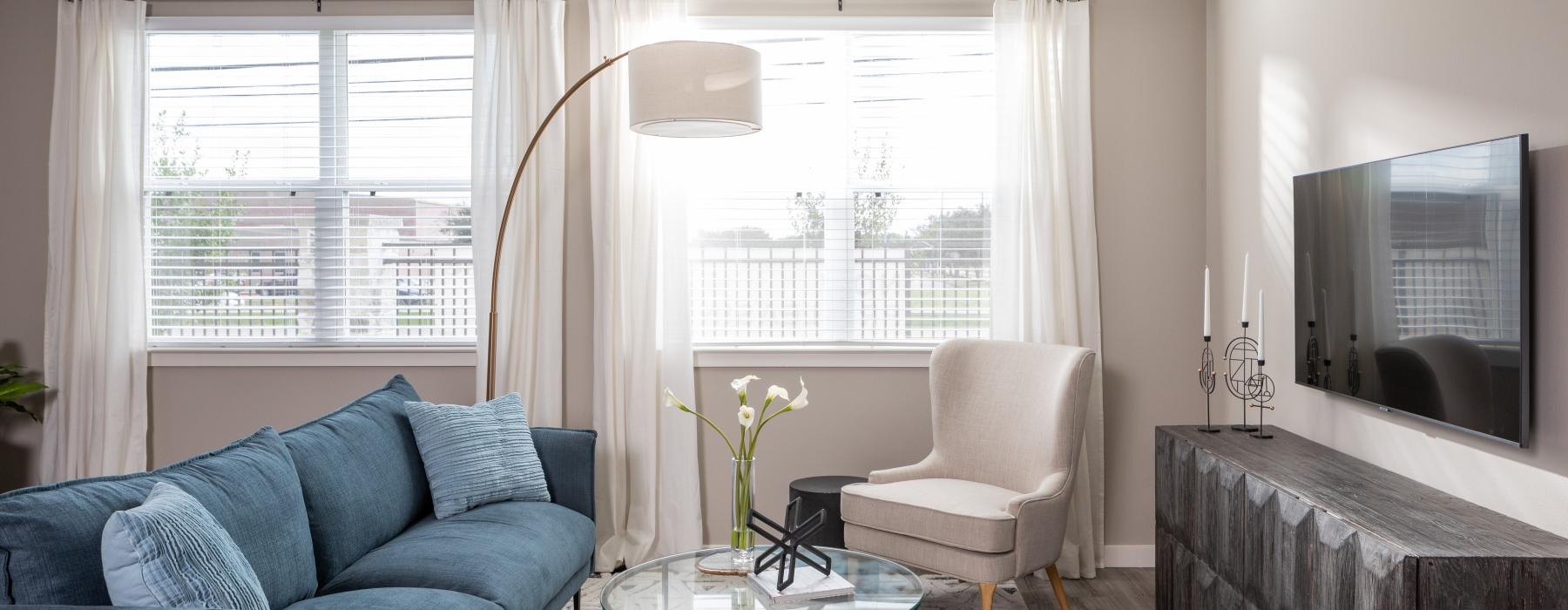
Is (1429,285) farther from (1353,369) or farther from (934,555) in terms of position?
(934,555)

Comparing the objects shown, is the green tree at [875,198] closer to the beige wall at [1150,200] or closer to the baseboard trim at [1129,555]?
the beige wall at [1150,200]

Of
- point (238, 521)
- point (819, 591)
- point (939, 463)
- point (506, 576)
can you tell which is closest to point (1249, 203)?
point (939, 463)

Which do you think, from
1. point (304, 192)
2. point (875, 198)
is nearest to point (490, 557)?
point (875, 198)

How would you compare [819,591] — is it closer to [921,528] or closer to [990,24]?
[921,528]

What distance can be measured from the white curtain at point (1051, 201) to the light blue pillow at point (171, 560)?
2.96 meters

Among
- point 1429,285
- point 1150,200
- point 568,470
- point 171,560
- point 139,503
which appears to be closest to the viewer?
point 171,560

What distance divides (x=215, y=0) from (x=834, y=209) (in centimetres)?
278

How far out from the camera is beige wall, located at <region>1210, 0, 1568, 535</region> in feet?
6.92

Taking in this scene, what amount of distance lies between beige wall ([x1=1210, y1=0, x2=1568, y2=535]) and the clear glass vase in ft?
5.92

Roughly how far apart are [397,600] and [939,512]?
A: 66.3 inches

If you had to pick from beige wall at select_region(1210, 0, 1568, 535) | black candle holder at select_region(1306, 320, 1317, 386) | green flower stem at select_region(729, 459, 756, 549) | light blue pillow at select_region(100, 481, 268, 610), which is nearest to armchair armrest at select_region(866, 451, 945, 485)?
green flower stem at select_region(729, 459, 756, 549)

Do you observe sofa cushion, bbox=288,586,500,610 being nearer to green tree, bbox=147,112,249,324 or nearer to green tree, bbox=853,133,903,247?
green tree, bbox=853,133,903,247

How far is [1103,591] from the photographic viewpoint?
12.4 ft

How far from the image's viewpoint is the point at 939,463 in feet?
12.3
